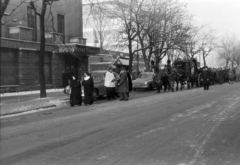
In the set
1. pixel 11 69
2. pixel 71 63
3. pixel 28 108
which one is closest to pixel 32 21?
pixel 11 69

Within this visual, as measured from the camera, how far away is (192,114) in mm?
11234

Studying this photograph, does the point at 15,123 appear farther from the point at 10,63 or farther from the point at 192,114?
the point at 10,63

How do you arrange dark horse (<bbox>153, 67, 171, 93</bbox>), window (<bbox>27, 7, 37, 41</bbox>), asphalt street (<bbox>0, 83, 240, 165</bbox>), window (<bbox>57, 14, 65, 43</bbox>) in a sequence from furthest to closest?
window (<bbox>57, 14, 65, 43</bbox>) → window (<bbox>27, 7, 37, 41</bbox>) → dark horse (<bbox>153, 67, 171, 93</bbox>) → asphalt street (<bbox>0, 83, 240, 165</bbox>)

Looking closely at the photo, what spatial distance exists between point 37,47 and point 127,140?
62.6 ft

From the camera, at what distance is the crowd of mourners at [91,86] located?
1573 centimetres

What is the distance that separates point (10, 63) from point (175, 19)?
1760cm

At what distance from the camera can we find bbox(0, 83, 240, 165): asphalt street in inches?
233

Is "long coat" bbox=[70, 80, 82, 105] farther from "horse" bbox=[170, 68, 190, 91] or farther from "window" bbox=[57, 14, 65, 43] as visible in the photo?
"window" bbox=[57, 14, 65, 43]

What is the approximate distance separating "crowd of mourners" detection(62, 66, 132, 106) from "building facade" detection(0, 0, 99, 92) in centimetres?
395

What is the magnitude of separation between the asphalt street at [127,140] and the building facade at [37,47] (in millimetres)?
9094

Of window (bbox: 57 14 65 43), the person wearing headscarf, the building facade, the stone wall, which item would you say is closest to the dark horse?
the person wearing headscarf

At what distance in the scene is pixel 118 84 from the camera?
17547mm

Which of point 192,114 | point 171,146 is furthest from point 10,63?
point 171,146

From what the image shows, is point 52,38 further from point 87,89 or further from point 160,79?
point 87,89
